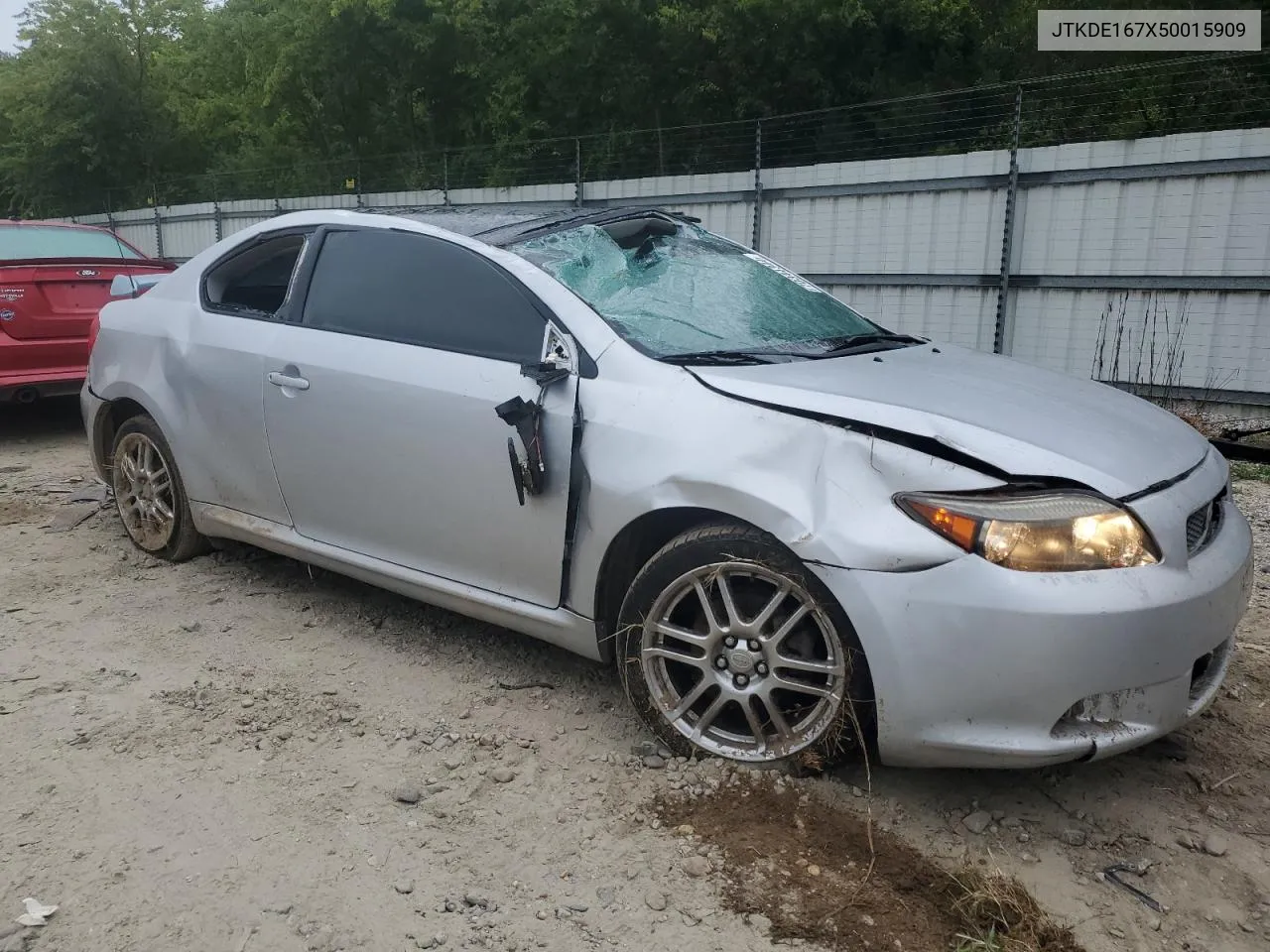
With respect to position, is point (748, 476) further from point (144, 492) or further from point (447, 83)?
point (447, 83)

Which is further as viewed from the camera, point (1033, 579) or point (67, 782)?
point (67, 782)

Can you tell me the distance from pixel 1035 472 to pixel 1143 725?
648 millimetres

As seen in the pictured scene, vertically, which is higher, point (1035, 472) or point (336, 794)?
point (1035, 472)

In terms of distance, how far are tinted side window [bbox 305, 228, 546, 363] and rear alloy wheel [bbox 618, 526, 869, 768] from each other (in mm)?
860

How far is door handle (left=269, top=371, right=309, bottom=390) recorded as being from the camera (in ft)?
11.8

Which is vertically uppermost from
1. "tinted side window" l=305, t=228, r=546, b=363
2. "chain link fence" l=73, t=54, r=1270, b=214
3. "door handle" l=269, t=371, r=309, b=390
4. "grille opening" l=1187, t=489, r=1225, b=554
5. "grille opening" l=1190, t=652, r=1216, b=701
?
"chain link fence" l=73, t=54, r=1270, b=214

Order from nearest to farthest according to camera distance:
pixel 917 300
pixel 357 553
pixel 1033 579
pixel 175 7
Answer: pixel 1033 579 < pixel 357 553 < pixel 917 300 < pixel 175 7

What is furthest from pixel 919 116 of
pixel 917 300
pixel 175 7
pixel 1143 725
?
pixel 175 7

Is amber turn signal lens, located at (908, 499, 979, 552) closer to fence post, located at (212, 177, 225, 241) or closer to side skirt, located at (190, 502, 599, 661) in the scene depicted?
side skirt, located at (190, 502, 599, 661)

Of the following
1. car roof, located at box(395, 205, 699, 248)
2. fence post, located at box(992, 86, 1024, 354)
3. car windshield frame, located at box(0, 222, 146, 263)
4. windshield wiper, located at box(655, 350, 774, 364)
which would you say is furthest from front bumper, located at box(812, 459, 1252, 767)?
fence post, located at box(992, 86, 1024, 354)

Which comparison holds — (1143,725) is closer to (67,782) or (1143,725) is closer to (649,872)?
(649,872)

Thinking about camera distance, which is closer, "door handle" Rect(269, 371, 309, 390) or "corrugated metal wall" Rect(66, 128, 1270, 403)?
"door handle" Rect(269, 371, 309, 390)

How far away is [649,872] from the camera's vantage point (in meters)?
2.40


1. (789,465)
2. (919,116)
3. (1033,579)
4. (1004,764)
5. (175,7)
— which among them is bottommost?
(1004,764)
